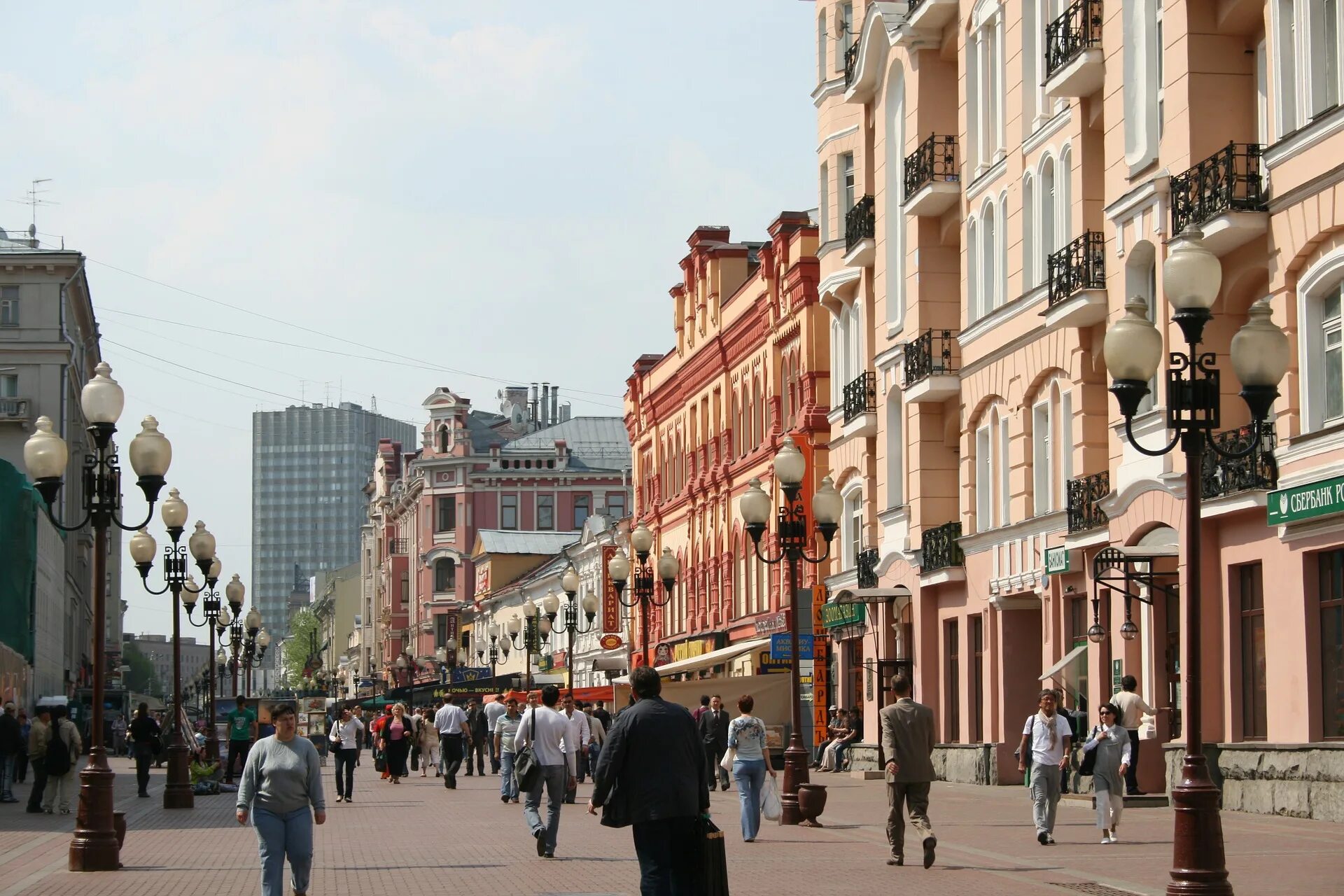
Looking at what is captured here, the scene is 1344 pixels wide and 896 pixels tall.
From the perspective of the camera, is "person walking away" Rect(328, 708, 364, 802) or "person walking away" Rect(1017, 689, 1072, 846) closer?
"person walking away" Rect(1017, 689, 1072, 846)

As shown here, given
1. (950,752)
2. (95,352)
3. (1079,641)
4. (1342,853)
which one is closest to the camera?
(1342,853)

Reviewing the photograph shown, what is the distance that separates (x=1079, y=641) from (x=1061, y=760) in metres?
11.4

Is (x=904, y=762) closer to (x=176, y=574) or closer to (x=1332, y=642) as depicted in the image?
(x=1332, y=642)

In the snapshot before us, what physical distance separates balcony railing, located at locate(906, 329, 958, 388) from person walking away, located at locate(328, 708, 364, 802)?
12.2 meters

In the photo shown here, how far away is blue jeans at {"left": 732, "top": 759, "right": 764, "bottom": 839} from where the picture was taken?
2084cm

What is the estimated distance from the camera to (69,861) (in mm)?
18859

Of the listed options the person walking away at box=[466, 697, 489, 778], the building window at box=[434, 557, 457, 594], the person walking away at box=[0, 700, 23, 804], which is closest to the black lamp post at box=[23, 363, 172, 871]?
the person walking away at box=[0, 700, 23, 804]

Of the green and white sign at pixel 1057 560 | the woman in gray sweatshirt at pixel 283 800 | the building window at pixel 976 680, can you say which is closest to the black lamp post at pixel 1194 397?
the woman in gray sweatshirt at pixel 283 800

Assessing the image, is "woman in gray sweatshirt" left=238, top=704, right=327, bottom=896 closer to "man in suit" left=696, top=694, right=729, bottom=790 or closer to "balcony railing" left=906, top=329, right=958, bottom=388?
"man in suit" left=696, top=694, right=729, bottom=790

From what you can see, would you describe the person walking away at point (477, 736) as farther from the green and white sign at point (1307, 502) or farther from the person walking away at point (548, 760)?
the green and white sign at point (1307, 502)

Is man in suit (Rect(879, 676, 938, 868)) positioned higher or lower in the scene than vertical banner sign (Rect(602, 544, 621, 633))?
lower

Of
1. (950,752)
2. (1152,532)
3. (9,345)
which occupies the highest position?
(9,345)

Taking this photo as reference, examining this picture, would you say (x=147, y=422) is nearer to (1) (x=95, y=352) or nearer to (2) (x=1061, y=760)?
(2) (x=1061, y=760)

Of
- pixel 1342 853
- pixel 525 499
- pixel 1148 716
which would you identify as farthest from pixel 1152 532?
pixel 525 499
